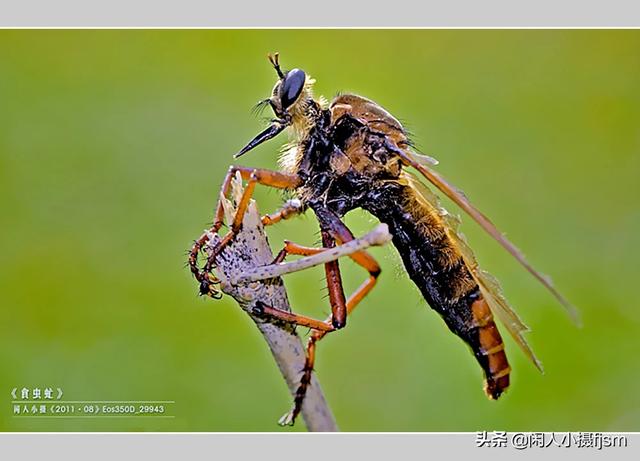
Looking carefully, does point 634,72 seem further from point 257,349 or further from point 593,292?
point 257,349

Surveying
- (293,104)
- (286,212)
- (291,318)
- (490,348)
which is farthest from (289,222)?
(291,318)

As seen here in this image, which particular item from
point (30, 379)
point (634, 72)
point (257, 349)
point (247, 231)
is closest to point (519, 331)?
point (247, 231)

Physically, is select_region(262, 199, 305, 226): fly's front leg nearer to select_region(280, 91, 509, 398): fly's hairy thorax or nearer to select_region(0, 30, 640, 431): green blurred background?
select_region(280, 91, 509, 398): fly's hairy thorax

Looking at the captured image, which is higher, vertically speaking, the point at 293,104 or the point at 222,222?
the point at 293,104

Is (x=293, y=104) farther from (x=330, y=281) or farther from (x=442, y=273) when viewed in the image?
(x=442, y=273)

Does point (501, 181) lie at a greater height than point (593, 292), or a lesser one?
greater

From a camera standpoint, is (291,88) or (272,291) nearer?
(272,291)

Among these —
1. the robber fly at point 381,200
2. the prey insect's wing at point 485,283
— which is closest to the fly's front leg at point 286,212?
the robber fly at point 381,200
